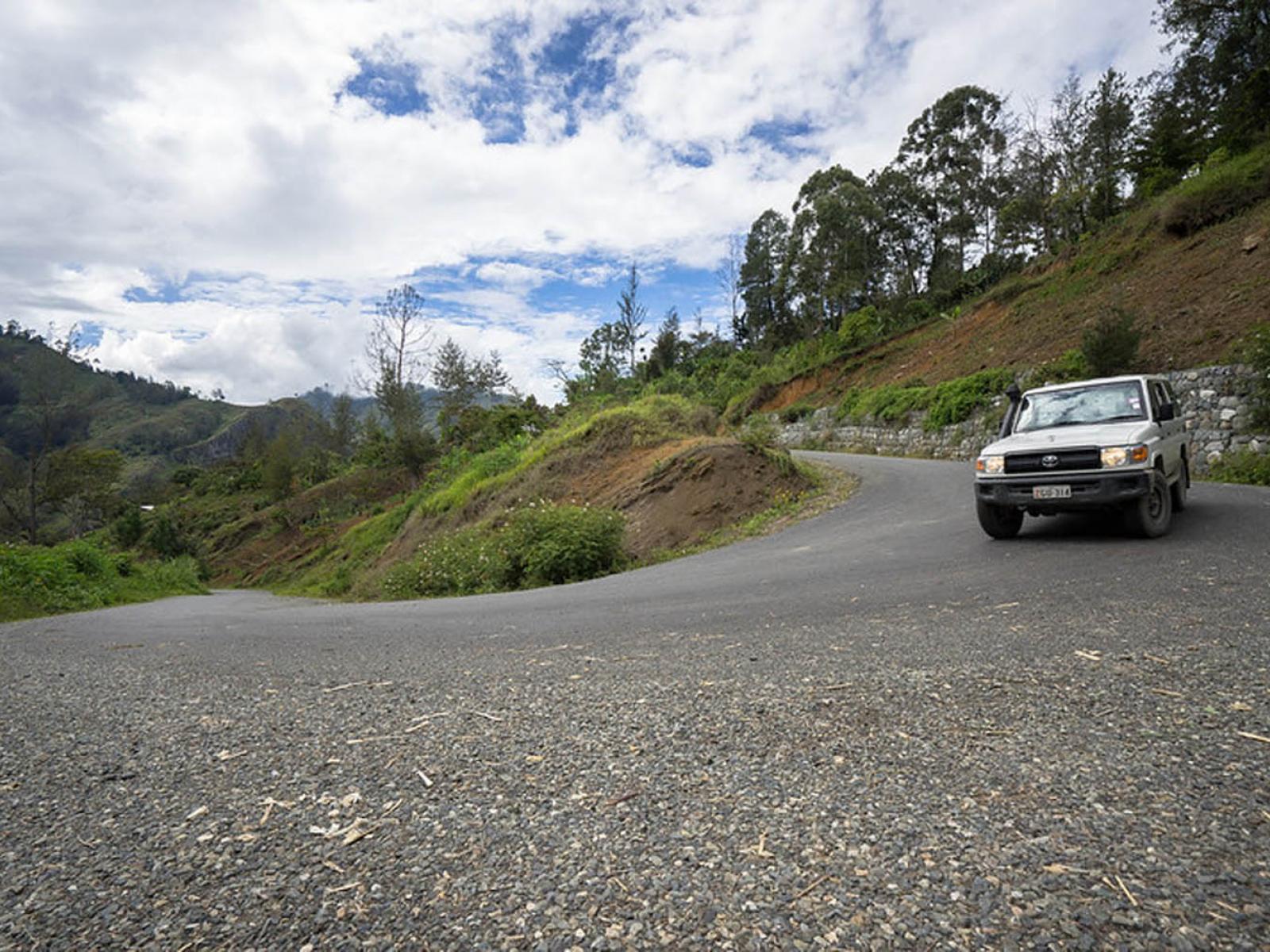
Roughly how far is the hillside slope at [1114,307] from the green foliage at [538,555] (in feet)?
49.4

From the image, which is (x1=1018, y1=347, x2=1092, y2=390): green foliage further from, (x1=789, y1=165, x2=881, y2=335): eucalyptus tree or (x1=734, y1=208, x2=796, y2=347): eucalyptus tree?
(x1=734, y1=208, x2=796, y2=347): eucalyptus tree

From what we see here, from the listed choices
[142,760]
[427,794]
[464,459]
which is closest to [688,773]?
[427,794]

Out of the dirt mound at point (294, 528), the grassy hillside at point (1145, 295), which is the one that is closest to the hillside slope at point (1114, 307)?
the grassy hillside at point (1145, 295)

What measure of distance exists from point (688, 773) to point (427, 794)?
1.05 metres

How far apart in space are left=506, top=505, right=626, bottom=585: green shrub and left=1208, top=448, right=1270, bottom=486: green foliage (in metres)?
11.8

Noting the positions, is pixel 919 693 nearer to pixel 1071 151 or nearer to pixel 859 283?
pixel 1071 151

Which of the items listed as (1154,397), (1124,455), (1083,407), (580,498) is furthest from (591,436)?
(1124,455)

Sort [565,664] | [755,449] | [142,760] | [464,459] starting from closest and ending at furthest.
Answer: [142,760], [565,664], [755,449], [464,459]

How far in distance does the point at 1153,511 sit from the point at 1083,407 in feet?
5.29

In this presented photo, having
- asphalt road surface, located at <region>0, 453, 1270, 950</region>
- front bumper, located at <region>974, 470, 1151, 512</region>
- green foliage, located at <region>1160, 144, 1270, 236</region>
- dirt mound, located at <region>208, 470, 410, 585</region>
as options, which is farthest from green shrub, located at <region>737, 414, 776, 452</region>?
dirt mound, located at <region>208, 470, 410, 585</region>

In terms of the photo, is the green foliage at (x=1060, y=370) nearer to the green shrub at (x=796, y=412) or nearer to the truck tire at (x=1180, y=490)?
the truck tire at (x=1180, y=490)

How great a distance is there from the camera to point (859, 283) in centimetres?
4409

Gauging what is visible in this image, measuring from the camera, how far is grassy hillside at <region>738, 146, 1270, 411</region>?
1655cm

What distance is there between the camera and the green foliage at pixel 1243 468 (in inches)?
458
